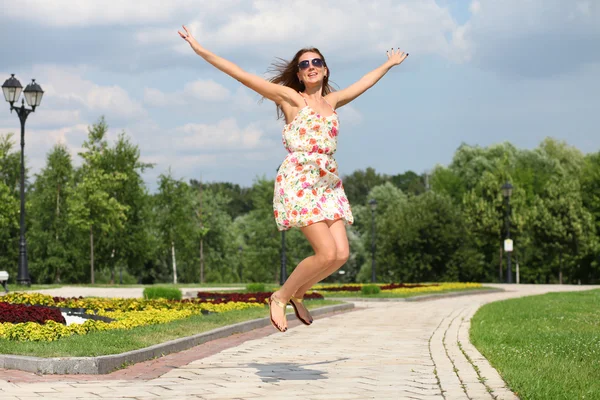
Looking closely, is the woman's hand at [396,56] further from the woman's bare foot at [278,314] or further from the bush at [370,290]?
the bush at [370,290]

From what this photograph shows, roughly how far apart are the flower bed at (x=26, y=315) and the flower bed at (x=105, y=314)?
612 mm

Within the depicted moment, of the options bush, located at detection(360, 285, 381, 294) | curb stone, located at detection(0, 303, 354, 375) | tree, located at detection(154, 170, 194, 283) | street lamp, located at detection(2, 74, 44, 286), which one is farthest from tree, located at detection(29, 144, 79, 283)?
curb stone, located at detection(0, 303, 354, 375)

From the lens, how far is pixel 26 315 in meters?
10.7

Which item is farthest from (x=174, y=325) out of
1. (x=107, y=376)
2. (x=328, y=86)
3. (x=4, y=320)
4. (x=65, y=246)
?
(x=65, y=246)

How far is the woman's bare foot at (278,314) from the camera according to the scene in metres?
6.91

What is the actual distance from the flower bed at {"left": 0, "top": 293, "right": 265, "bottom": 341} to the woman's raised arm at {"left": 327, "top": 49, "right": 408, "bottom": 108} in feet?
13.6

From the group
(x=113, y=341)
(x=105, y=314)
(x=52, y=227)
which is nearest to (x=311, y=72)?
(x=113, y=341)

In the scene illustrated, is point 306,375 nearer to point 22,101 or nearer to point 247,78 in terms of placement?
point 247,78

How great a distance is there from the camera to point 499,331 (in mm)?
11992

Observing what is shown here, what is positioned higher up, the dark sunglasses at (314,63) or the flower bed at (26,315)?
the dark sunglasses at (314,63)

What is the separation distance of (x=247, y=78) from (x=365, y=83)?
1257 millimetres

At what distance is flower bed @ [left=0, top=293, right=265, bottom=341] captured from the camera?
921cm

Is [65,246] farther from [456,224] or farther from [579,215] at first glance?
[579,215]

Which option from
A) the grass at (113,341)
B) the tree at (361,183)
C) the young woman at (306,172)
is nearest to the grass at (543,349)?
the young woman at (306,172)
